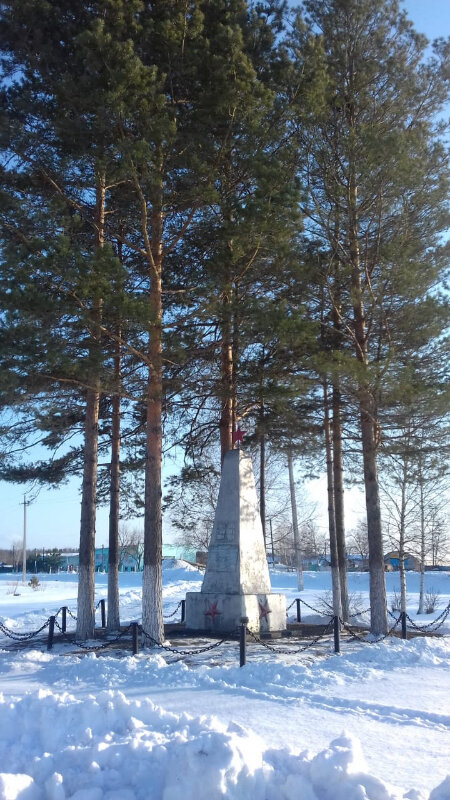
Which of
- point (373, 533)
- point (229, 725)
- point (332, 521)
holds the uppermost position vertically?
point (332, 521)

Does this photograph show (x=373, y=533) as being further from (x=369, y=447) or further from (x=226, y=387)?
(x=226, y=387)

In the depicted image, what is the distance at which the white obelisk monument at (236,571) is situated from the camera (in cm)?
1541

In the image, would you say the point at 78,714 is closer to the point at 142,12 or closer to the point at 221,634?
the point at 221,634

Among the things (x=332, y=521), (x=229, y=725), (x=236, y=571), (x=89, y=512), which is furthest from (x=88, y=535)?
(x=229, y=725)

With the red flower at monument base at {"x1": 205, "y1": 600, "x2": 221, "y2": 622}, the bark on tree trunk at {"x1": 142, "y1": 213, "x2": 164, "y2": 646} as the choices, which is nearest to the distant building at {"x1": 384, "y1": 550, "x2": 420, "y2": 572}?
the red flower at monument base at {"x1": 205, "y1": 600, "x2": 221, "y2": 622}

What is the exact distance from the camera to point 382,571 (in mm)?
15414

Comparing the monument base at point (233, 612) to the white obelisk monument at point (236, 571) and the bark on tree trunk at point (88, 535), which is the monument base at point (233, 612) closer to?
the white obelisk monument at point (236, 571)

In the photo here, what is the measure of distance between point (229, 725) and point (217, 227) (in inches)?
452

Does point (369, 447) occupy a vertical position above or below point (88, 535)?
above

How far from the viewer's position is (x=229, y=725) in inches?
229

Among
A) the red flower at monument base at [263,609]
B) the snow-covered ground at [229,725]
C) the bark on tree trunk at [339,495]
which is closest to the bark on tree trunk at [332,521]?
the bark on tree trunk at [339,495]

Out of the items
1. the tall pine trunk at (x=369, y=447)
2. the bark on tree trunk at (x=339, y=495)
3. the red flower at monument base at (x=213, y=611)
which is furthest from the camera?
the bark on tree trunk at (x=339, y=495)

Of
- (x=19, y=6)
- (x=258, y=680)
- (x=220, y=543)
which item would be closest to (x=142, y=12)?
(x=19, y=6)

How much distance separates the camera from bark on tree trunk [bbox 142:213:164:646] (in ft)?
43.2
